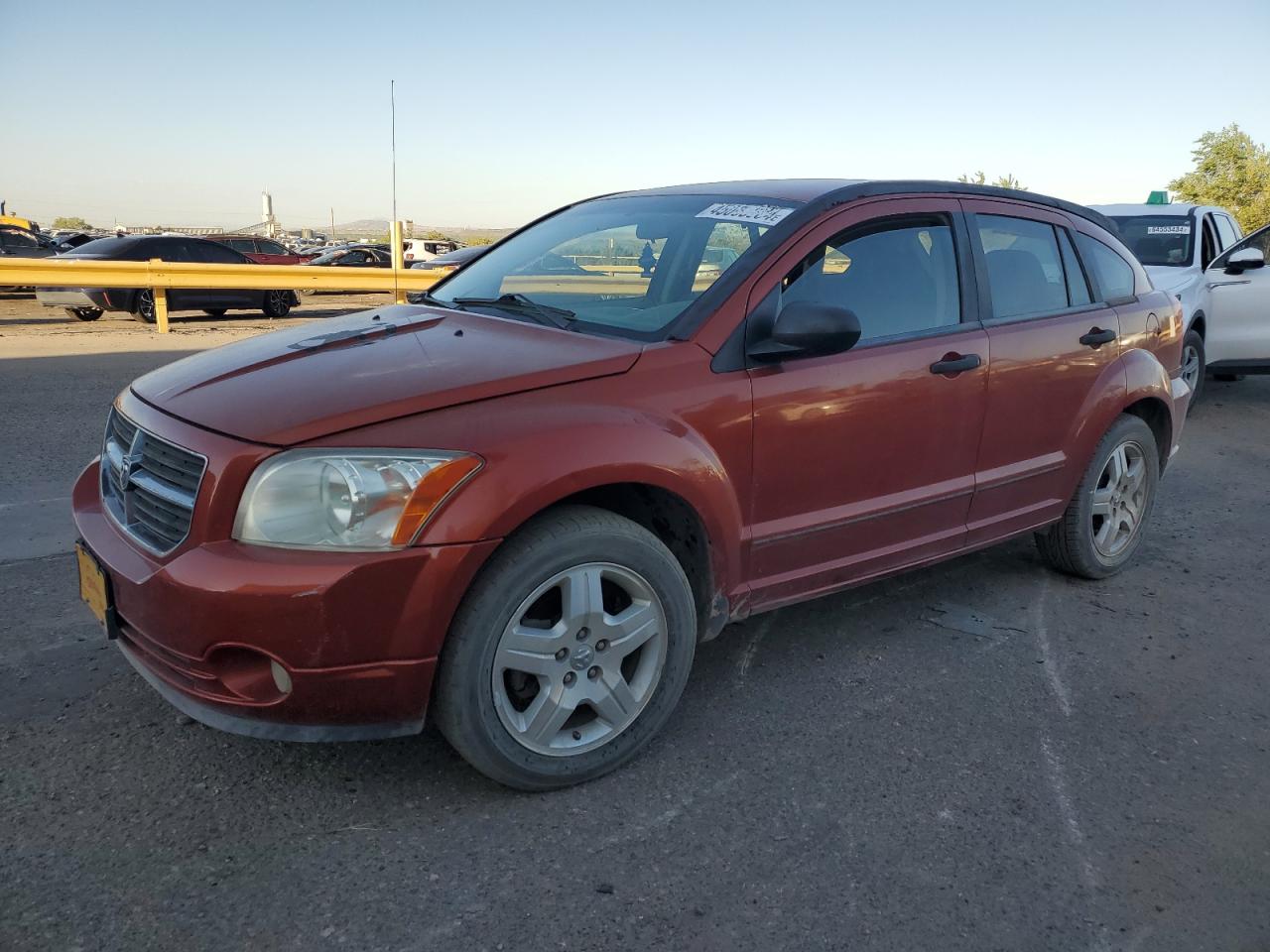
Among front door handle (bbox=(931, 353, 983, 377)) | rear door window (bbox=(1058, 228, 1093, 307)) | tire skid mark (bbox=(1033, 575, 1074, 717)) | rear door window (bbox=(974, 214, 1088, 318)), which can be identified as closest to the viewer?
tire skid mark (bbox=(1033, 575, 1074, 717))

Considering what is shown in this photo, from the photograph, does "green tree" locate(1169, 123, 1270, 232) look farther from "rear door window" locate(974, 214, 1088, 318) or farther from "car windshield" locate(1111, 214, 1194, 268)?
"rear door window" locate(974, 214, 1088, 318)

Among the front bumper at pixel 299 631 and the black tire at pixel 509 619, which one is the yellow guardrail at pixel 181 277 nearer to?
the black tire at pixel 509 619

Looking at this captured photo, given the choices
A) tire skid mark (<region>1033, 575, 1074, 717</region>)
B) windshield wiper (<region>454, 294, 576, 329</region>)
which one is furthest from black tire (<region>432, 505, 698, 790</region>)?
tire skid mark (<region>1033, 575, 1074, 717</region>)

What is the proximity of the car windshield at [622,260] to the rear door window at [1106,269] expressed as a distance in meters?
1.77

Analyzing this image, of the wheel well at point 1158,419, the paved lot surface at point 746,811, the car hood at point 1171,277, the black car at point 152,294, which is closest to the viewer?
the paved lot surface at point 746,811

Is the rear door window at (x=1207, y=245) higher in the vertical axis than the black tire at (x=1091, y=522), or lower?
higher

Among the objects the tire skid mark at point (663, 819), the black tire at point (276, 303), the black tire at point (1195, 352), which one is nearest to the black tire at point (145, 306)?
the black tire at point (276, 303)

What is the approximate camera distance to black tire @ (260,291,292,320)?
15.5 meters

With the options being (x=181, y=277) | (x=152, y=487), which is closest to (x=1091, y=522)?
(x=152, y=487)

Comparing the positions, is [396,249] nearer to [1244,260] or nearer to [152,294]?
[152,294]

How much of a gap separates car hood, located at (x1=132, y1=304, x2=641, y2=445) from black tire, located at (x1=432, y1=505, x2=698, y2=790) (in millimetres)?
410

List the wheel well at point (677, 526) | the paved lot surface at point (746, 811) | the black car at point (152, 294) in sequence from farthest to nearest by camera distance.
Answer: the black car at point (152, 294) < the wheel well at point (677, 526) < the paved lot surface at point (746, 811)

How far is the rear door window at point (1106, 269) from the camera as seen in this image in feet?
14.4

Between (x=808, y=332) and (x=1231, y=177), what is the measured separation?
4263 centimetres
